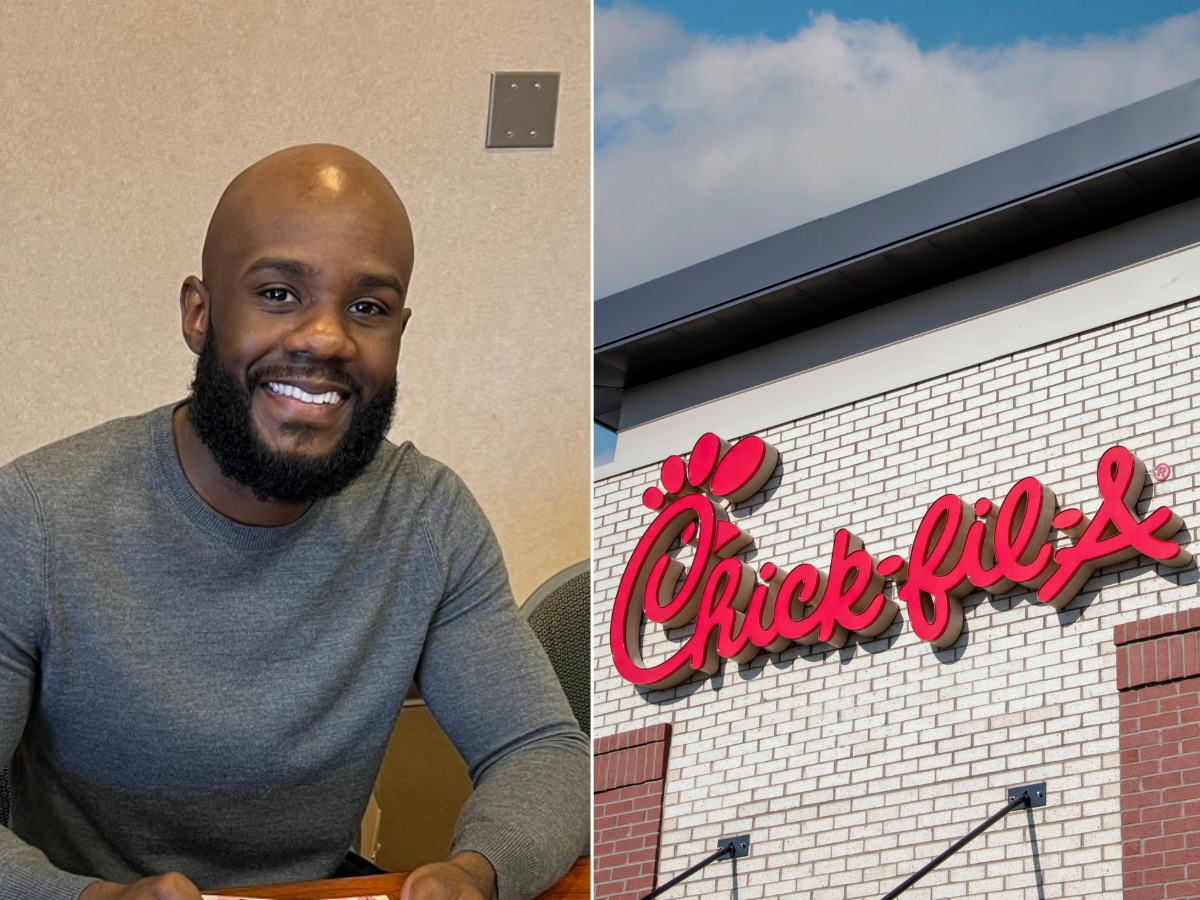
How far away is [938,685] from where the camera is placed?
18.1ft

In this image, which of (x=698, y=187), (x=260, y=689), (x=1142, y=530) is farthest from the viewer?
(x=698, y=187)

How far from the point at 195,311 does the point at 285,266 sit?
0.75ft

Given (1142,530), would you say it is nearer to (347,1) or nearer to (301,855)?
(347,1)

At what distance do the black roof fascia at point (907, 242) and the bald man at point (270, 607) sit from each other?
14.1 feet

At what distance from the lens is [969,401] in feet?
19.1

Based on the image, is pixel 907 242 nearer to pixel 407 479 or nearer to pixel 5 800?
pixel 407 479

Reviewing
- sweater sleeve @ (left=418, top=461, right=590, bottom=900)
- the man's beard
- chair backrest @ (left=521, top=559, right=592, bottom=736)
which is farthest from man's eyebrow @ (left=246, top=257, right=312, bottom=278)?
chair backrest @ (left=521, top=559, right=592, bottom=736)

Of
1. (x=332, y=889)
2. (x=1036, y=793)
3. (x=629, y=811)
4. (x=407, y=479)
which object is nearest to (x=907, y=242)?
(x=1036, y=793)

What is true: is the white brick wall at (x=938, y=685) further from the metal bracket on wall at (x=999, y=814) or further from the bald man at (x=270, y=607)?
the bald man at (x=270, y=607)

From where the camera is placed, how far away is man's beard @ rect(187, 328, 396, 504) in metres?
1.84

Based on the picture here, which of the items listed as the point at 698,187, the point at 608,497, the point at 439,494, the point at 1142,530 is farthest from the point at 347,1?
the point at 698,187

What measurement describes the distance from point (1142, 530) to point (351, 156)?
382 centimetres

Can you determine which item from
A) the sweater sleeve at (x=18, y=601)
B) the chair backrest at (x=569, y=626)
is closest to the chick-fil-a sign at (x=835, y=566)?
the chair backrest at (x=569, y=626)

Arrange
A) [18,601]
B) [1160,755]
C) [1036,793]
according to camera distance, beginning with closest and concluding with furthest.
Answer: [18,601] → [1160,755] → [1036,793]
